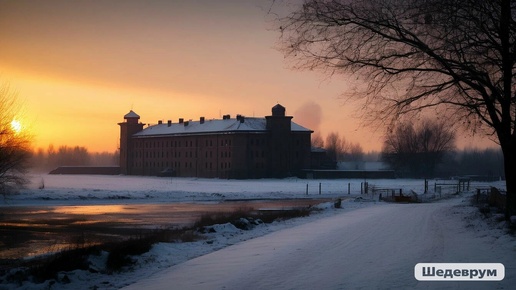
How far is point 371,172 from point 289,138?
60.6ft

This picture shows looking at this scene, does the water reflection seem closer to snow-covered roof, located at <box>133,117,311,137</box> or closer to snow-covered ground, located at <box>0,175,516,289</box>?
snow-covered ground, located at <box>0,175,516,289</box>

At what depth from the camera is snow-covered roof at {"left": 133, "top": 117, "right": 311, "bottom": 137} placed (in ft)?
409

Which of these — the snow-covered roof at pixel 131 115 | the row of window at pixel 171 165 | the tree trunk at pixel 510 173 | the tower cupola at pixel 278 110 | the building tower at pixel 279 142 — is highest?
the snow-covered roof at pixel 131 115

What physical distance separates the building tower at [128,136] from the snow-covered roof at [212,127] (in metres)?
2.03

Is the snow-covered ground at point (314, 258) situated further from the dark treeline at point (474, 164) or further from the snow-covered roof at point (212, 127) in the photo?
the dark treeline at point (474, 164)

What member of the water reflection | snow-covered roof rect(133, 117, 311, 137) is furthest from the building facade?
the water reflection

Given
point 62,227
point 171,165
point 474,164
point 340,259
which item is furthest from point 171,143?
point 340,259

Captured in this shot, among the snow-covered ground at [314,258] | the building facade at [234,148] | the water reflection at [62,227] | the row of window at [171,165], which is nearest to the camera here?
the snow-covered ground at [314,258]

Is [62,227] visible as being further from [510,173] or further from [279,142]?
[279,142]

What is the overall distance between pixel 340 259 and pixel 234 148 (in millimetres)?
107779

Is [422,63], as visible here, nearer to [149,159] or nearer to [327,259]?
[327,259]

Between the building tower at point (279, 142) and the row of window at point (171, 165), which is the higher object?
the building tower at point (279, 142)

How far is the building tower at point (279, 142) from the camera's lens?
121525 millimetres

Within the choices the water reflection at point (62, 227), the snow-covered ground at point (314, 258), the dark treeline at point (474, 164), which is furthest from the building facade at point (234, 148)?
the snow-covered ground at point (314, 258)
